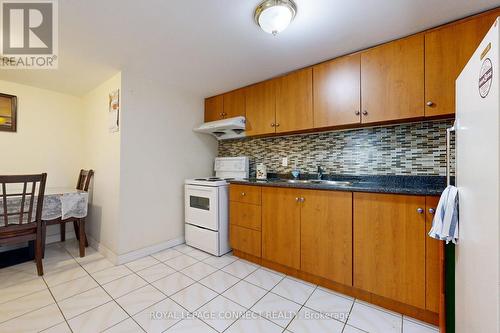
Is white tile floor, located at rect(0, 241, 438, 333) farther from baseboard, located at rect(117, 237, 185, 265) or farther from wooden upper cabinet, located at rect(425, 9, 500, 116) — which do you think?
wooden upper cabinet, located at rect(425, 9, 500, 116)

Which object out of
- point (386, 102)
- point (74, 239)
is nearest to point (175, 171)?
point (74, 239)

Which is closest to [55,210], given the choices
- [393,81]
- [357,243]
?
[357,243]

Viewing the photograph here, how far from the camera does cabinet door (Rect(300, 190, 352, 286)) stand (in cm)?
170

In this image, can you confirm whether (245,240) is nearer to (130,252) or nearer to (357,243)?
(357,243)

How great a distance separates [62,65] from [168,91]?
1040 mm

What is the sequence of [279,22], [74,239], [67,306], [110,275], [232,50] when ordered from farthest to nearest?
[74,239]
[110,275]
[232,50]
[67,306]
[279,22]

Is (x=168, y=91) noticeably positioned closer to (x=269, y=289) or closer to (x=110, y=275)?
(x=110, y=275)

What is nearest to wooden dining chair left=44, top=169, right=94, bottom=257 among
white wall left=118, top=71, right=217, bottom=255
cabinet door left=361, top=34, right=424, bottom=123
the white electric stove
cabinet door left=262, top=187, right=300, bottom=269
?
white wall left=118, top=71, right=217, bottom=255

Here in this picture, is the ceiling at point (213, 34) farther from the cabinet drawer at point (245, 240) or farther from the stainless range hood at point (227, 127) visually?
the cabinet drawer at point (245, 240)

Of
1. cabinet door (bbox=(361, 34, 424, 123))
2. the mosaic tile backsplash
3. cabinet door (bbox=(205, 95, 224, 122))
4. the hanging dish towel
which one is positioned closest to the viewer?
the hanging dish towel

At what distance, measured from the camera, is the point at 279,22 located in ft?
4.61

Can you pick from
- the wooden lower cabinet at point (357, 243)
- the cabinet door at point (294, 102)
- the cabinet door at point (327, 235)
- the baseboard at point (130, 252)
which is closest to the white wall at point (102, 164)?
the baseboard at point (130, 252)

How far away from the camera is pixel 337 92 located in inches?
78.5

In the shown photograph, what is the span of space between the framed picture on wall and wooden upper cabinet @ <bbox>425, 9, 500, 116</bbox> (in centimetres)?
429
